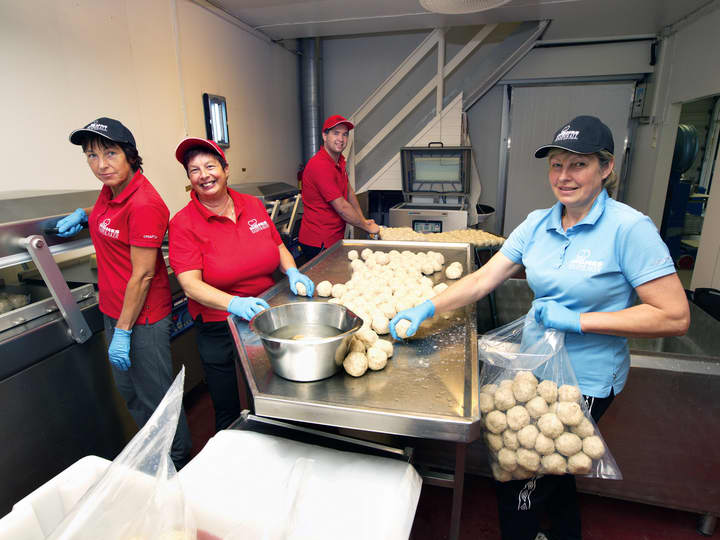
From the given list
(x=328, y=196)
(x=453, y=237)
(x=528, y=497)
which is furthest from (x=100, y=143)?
(x=453, y=237)

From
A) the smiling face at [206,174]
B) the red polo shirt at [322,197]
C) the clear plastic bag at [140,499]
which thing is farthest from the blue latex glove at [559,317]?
the red polo shirt at [322,197]

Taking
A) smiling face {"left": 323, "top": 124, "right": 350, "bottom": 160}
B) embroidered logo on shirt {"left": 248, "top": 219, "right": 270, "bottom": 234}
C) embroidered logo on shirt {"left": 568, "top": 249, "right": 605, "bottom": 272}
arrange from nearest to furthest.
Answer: embroidered logo on shirt {"left": 568, "top": 249, "right": 605, "bottom": 272}, embroidered logo on shirt {"left": 248, "top": 219, "right": 270, "bottom": 234}, smiling face {"left": 323, "top": 124, "right": 350, "bottom": 160}

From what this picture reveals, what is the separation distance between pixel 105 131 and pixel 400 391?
150cm

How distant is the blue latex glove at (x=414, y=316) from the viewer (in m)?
1.38

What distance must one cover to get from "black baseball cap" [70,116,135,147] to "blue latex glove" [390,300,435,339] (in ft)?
4.35

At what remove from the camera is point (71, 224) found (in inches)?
67.8

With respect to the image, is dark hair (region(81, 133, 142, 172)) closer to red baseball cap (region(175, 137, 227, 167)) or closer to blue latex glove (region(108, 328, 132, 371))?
red baseball cap (region(175, 137, 227, 167))

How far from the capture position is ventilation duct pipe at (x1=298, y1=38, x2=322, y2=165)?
17.5 ft

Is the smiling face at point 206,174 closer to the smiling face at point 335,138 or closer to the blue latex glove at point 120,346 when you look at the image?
the blue latex glove at point 120,346

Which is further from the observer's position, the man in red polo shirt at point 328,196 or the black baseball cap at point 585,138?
the man in red polo shirt at point 328,196

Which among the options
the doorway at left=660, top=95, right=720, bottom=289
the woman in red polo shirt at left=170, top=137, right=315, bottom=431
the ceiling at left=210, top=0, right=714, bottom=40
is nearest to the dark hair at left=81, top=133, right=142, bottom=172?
the woman in red polo shirt at left=170, top=137, right=315, bottom=431

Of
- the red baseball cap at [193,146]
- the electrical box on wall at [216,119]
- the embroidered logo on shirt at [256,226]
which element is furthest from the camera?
the electrical box on wall at [216,119]

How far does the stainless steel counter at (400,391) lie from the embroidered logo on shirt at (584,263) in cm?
40

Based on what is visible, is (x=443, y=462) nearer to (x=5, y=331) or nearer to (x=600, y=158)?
(x=600, y=158)
